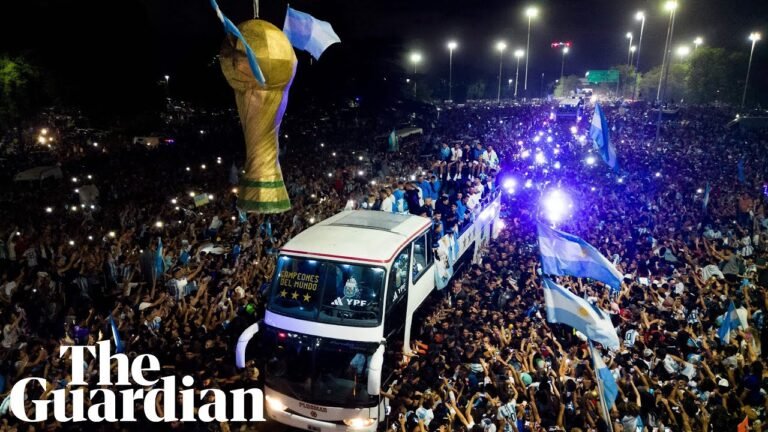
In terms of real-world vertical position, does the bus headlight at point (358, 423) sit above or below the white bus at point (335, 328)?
below

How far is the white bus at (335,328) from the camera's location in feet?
22.0

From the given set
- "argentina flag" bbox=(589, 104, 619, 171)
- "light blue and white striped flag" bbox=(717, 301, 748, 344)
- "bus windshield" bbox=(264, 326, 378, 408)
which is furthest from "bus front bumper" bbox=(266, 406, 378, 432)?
"argentina flag" bbox=(589, 104, 619, 171)

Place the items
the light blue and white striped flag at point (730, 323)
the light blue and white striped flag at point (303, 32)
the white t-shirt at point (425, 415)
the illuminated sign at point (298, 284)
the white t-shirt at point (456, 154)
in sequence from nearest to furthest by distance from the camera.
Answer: the white t-shirt at point (425, 415) → the light blue and white striped flag at point (303, 32) → the illuminated sign at point (298, 284) → the light blue and white striped flag at point (730, 323) → the white t-shirt at point (456, 154)

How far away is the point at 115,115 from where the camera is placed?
109 ft

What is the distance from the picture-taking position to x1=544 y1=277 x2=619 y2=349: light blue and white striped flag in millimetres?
6707

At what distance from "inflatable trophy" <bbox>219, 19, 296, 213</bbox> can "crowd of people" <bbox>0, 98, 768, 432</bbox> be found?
2833 mm

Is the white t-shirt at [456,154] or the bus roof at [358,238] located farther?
the white t-shirt at [456,154]

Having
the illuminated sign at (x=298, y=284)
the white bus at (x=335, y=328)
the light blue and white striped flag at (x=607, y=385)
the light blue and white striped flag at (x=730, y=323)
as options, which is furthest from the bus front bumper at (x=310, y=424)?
the light blue and white striped flag at (x=730, y=323)

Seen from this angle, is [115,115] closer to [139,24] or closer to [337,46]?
[139,24]

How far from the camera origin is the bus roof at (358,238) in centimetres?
728

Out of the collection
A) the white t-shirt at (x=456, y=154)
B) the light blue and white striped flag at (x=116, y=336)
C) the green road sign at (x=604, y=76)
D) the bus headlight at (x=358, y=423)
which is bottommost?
the bus headlight at (x=358, y=423)

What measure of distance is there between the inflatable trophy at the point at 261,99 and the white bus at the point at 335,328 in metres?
1.41

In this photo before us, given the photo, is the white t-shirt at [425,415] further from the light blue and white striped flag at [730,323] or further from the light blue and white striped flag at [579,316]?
the light blue and white striped flag at [730,323]

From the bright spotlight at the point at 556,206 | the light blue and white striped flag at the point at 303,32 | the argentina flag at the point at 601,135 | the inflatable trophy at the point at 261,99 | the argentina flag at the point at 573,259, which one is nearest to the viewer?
the inflatable trophy at the point at 261,99
